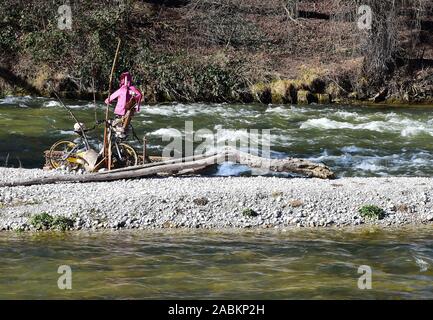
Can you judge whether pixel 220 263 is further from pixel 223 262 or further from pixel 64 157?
pixel 64 157

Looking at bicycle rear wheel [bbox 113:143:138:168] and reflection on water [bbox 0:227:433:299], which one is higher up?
bicycle rear wheel [bbox 113:143:138:168]

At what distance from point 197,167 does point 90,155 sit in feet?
8.65

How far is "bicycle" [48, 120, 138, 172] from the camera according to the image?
16297 mm

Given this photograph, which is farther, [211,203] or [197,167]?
[197,167]

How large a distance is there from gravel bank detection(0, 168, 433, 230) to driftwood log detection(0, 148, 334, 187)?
1.07ft

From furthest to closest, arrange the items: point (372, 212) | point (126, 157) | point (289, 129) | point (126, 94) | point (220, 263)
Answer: point (289, 129) < point (126, 157) < point (126, 94) < point (372, 212) < point (220, 263)

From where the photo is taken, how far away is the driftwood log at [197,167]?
15.6 meters

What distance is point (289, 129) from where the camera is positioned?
24.5 m

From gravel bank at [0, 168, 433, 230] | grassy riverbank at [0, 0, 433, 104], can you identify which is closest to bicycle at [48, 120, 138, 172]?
gravel bank at [0, 168, 433, 230]

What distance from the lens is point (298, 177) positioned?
55.8 feet

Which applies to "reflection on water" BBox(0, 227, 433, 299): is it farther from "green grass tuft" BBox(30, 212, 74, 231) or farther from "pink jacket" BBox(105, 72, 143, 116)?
"pink jacket" BBox(105, 72, 143, 116)

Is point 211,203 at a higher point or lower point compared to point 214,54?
lower

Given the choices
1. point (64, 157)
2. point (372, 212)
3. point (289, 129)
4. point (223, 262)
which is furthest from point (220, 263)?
point (289, 129)
